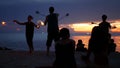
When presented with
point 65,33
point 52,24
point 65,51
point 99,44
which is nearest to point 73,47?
point 65,51

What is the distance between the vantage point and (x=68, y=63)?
Answer: 9648 millimetres

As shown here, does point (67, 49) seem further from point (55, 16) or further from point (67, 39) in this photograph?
point (55, 16)

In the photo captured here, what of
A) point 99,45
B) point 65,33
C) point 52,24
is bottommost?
point 99,45

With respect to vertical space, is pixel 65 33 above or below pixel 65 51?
above

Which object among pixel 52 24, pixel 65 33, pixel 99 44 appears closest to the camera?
pixel 65 33

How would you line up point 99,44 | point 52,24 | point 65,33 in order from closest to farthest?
point 65,33, point 99,44, point 52,24

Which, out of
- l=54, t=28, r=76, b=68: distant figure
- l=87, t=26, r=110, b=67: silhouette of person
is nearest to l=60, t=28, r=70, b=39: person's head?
l=54, t=28, r=76, b=68: distant figure

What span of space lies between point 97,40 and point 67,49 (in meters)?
1.38

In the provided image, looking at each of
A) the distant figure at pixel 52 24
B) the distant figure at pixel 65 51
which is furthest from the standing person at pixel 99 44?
the distant figure at pixel 52 24

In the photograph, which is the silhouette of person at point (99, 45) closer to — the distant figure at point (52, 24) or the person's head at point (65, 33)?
the person's head at point (65, 33)

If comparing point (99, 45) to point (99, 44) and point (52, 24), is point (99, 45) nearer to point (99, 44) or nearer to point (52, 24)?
point (99, 44)

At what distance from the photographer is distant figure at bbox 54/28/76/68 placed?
9.59 m

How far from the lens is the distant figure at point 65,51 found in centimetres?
959

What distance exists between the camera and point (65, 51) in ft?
31.6
